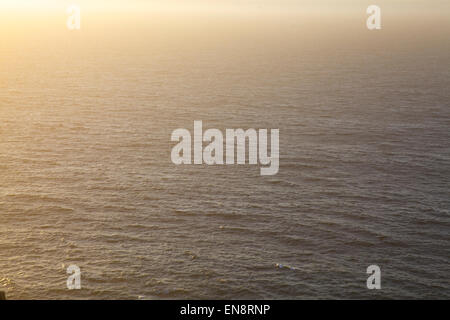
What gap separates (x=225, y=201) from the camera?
94.6 metres

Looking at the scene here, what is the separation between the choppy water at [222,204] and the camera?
240ft

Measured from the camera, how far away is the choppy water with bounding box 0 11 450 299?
240ft

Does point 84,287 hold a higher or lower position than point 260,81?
lower

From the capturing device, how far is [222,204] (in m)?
93.5

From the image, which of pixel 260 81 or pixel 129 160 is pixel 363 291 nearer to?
pixel 129 160

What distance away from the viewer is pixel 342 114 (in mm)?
147125
